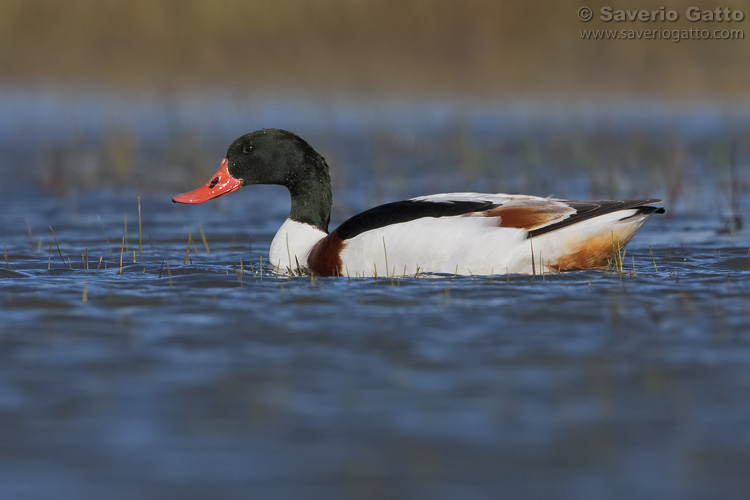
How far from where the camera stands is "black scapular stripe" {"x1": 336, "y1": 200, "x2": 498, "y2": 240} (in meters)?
7.77

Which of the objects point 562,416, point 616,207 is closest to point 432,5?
point 616,207

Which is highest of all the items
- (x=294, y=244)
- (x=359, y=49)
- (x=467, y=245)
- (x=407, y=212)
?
(x=359, y=49)

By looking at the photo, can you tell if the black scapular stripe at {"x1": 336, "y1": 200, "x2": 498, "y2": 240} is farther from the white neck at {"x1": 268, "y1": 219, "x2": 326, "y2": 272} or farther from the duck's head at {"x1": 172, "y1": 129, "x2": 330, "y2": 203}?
the duck's head at {"x1": 172, "y1": 129, "x2": 330, "y2": 203}

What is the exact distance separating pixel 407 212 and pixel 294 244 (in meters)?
1.11

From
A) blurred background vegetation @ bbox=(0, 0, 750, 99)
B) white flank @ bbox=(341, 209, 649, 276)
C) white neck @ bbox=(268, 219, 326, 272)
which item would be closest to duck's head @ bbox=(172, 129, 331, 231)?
white neck @ bbox=(268, 219, 326, 272)

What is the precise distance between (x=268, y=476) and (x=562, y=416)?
1.19 meters

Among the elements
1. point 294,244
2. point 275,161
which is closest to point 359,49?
point 275,161

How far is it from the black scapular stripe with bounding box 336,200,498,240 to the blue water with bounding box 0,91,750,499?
1.58 feet

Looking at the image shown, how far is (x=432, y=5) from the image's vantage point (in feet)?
75.2

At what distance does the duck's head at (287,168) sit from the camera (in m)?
8.84

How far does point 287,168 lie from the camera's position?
892 centimetres

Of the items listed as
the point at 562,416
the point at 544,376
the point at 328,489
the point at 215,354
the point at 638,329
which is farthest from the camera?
the point at 638,329

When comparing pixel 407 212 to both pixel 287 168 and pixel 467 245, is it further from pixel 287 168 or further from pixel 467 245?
pixel 287 168

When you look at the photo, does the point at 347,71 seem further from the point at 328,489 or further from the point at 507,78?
the point at 328,489
